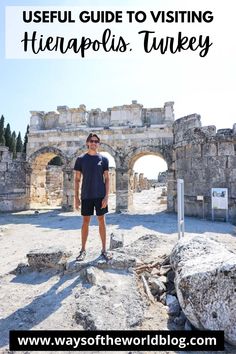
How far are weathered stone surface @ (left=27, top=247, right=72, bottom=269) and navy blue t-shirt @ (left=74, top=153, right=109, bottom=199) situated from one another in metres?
1.04

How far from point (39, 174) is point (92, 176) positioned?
13.1m

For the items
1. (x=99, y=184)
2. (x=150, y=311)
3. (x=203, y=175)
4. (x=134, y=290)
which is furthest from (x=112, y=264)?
(x=203, y=175)

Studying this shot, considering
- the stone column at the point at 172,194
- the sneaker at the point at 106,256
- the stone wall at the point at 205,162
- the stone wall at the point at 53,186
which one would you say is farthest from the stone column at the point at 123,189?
the sneaker at the point at 106,256

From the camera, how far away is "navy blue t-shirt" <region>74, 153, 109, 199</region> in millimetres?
4004

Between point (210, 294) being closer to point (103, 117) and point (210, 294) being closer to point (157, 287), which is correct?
point (157, 287)

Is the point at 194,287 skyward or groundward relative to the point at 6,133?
groundward

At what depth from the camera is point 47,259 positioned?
4227mm

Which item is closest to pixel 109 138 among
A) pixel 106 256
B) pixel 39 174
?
pixel 39 174

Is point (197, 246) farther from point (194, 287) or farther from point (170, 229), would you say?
point (170, 229)

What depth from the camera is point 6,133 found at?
3206 cm

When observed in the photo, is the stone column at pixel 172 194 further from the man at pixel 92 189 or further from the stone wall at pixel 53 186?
the stone wall at pixel 53 186

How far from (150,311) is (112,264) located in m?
0.93

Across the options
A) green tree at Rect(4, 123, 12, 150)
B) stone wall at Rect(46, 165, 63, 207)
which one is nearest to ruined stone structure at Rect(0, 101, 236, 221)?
stone wall at Rect(46, 165, 63, 207)

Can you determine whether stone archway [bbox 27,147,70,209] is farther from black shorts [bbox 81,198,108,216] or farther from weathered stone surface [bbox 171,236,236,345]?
weathered stone surface [bbox 171,236,236,345]
